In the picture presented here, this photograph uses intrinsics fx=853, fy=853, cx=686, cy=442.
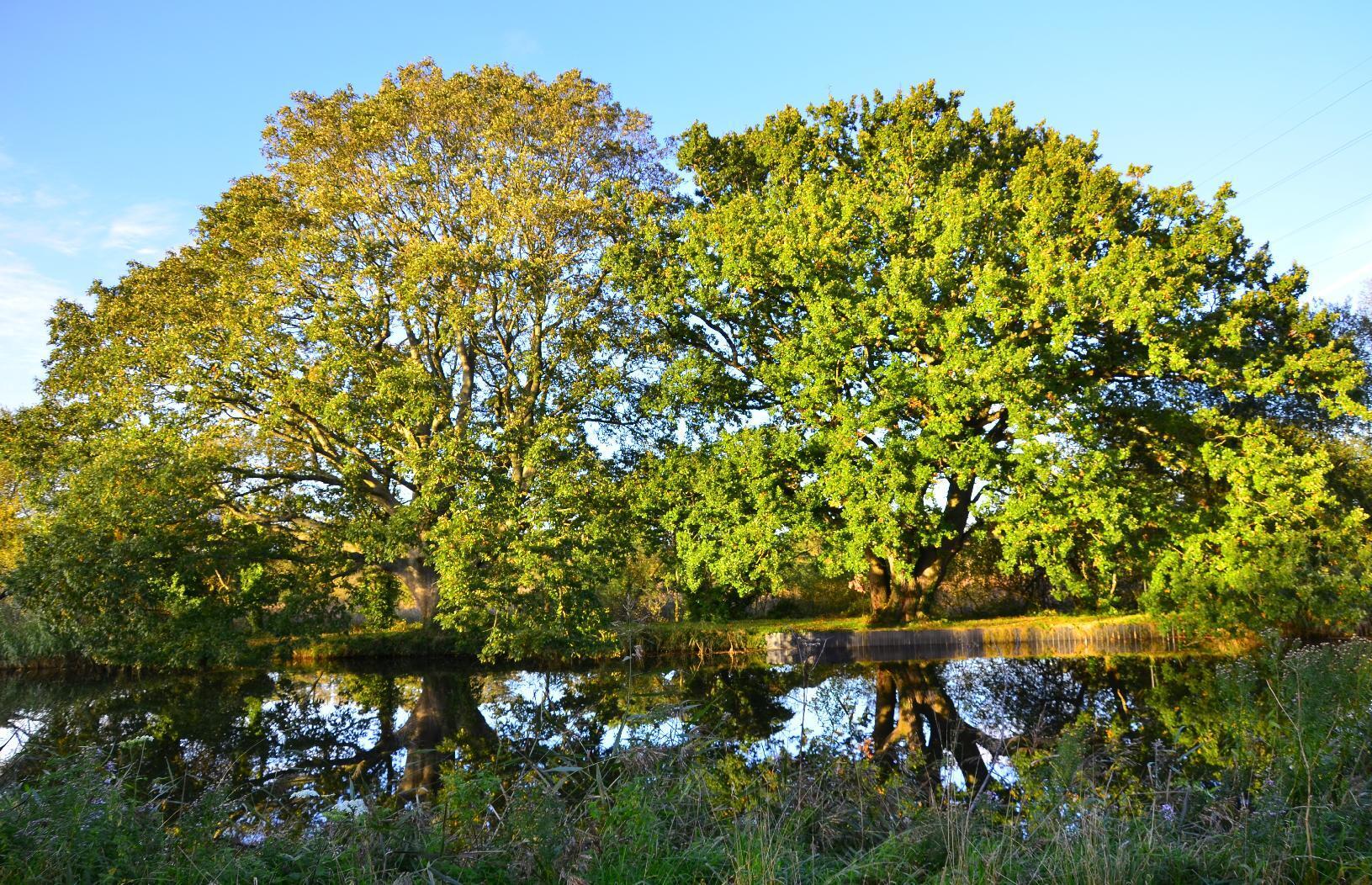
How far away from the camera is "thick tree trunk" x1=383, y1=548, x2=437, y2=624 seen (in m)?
18.2

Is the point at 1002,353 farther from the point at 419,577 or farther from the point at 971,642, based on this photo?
the point at 419,577

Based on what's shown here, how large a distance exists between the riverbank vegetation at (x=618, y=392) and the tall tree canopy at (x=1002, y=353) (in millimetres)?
88

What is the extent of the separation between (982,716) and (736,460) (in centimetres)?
884

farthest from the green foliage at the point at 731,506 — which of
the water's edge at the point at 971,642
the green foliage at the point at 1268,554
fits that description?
the green foliage at the point at 1268,554

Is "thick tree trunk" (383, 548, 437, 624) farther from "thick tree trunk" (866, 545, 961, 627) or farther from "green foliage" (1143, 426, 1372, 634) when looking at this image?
"green foliage" (1143, 426, 1372, 634)

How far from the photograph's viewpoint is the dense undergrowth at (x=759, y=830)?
10.2ft

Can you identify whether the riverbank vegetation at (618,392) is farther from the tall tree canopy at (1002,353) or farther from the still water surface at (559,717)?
the still water surface at (559,717)

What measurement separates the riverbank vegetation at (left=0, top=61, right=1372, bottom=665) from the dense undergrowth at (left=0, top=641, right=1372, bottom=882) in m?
10.8

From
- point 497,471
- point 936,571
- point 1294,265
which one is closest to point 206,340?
point 497,471

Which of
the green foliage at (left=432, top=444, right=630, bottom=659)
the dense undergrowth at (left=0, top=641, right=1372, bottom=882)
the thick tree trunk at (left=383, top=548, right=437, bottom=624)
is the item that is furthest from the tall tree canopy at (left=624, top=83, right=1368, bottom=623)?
the dense undergrowth at (left=0, top=641, right=1372, bottom=882)

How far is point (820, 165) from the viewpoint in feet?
65.0

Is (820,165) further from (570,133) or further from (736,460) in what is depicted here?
(736,460)

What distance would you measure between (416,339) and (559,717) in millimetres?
11190

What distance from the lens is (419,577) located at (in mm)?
18281
